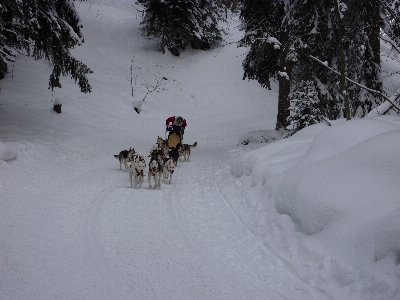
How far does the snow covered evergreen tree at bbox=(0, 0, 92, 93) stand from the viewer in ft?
37.3

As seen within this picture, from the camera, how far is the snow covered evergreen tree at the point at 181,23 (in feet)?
78.1

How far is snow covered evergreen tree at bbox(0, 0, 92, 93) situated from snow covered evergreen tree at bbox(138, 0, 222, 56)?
970cm

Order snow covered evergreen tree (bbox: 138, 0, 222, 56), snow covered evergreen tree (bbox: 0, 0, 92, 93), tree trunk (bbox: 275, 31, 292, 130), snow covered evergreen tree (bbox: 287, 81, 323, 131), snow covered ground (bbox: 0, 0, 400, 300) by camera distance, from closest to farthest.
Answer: snow covered ground (bbox: 0, 0, 400, 300), snow covered evergreen tree (bbox: 287, 81, 323, 131), snow covered evergreen tree (bbox: 0, 0, 92, 93), tree trunk (bbox: 275, 31, 292, 130), snow covered evergreen tree (bbox: 138, 0, 222, 56)

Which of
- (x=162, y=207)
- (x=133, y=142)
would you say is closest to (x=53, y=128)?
(x=133, y=142)

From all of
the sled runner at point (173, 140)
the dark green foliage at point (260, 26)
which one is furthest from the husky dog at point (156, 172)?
the dark green foliage at point (260, 26)

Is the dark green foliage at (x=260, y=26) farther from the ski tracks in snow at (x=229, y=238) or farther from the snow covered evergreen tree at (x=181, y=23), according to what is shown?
the snow covered evergreen tree at (x=181, y=23)

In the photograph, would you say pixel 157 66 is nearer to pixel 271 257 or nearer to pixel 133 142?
pixel 133 142

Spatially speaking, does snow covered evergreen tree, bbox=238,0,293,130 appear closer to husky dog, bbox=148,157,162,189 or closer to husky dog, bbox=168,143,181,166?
husky dog, bbox=168,143,181,166

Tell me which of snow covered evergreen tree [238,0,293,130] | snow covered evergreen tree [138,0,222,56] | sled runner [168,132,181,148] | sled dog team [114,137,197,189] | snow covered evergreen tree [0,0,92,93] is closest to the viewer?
sled dog team [114,137,197,189]

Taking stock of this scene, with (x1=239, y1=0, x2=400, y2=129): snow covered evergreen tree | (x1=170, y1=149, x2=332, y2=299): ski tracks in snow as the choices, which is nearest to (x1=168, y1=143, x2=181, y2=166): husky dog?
(x1=170, y1=149, x2=332, y2=299): ski tracks in snow

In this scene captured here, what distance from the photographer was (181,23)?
23359 millimetres

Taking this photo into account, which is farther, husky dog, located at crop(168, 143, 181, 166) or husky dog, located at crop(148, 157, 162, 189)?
husky dog, located at crop(168, 143, 181, 166)

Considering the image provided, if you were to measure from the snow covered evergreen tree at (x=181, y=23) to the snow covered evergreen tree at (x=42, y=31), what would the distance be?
9.70 m

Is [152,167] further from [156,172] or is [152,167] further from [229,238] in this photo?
[229,238]
